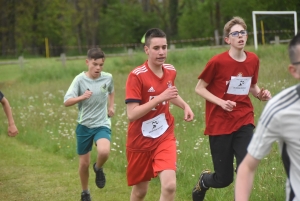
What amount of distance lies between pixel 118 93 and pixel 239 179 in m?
14.5

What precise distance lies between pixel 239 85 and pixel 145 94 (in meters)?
1.01

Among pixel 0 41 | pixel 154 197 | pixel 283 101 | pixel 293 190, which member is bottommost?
pixel 154 197

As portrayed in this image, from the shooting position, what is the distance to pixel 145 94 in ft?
19.1

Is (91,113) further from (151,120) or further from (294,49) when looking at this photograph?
(294,49)

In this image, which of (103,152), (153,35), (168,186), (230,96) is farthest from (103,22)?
(168,186)

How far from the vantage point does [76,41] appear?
242ft

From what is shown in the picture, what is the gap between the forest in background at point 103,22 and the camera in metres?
59.9

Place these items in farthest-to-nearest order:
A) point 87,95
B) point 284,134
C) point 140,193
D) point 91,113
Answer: point 91,113
point 87,95
point 140,193
point 284,134

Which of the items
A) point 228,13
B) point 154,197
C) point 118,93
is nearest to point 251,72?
point 154,197

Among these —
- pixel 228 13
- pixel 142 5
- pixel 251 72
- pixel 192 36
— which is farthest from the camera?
pixel 142 5

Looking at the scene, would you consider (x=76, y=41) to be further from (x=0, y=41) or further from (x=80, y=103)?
(x=80, y=103)

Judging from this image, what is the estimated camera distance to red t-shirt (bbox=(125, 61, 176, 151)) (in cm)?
577

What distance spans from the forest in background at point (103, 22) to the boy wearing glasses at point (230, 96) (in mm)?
47893

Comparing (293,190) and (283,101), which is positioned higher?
(283,101)
